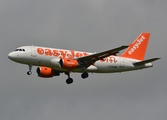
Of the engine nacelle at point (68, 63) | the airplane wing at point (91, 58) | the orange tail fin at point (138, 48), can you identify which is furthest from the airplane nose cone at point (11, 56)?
the orange tail fin at point (138, 48)

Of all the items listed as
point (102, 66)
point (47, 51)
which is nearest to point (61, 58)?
point (47, 51)

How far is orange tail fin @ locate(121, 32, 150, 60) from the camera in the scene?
80.1 meters

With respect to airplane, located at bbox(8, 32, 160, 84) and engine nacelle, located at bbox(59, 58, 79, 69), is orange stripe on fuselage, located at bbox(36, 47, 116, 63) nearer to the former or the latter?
airplane, located at bbox(8, 32, 160, 84)

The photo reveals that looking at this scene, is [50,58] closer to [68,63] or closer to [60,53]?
[60,53]

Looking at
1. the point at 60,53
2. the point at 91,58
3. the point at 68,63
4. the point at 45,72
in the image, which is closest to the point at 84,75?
the point at 91,58

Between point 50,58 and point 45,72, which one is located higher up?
point 50,58

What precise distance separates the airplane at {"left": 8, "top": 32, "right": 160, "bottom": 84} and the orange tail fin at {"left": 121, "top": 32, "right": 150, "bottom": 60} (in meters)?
0.06

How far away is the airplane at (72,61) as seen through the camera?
230ft

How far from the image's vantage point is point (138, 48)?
8181 cm

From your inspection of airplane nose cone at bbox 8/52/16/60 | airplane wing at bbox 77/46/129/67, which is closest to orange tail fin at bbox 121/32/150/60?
airplane wing at bbox 77/46/129/67

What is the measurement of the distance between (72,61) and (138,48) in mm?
14715

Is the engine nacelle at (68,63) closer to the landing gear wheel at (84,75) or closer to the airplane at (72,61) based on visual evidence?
the airplane at (72,61)

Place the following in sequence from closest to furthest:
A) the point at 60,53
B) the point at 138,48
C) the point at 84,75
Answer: the point at 60,53, the point at 84,75, the point at 138,48

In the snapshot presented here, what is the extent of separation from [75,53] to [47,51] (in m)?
4.52
